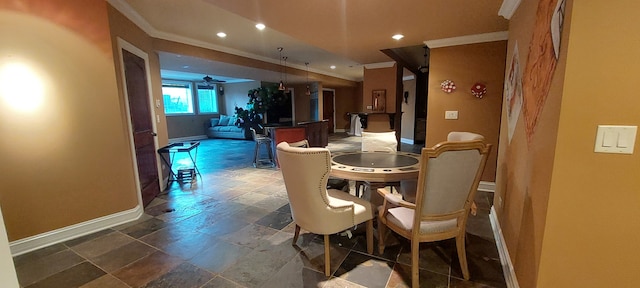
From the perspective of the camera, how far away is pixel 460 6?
2396 mm

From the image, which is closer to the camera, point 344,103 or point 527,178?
point 527,178

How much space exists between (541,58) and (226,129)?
9.47 meters

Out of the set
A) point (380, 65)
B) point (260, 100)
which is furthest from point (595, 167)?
point (260, 100)

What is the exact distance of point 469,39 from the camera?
340 centimetres

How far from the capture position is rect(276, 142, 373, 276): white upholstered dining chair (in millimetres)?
1658

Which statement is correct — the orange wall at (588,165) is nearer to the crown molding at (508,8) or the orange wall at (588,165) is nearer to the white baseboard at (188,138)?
the crown molding at (508,8)

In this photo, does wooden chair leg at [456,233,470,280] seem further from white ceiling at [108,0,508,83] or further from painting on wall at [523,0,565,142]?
white ceiling at [108,0,508,83]

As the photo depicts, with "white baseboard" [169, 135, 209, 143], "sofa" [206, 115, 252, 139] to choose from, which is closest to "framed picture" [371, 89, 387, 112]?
"sofa" [206, 115, 252, 139]

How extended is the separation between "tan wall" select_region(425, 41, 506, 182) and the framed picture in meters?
1.67

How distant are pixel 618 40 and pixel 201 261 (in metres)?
2.72

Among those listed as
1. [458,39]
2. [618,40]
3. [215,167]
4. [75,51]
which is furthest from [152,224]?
[458,39]

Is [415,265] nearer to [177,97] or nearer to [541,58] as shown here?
[541,58]

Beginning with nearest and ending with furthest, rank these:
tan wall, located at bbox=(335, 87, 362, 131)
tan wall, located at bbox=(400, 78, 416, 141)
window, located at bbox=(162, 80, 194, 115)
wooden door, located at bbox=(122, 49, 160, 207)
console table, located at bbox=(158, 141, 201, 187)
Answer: wooden door, located at bbox=(122, 49, 160, 207) < console table, located at bbox=(158, 141, 201, 187) < tan wall, located at bbox=(400, 78, 416, 141) < window, located at bbox=(162, 80, 194, 115) < tan wall, located at bbox=(335, 87, 362, 131)

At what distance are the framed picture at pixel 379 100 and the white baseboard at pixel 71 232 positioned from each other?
4492 millimetres
